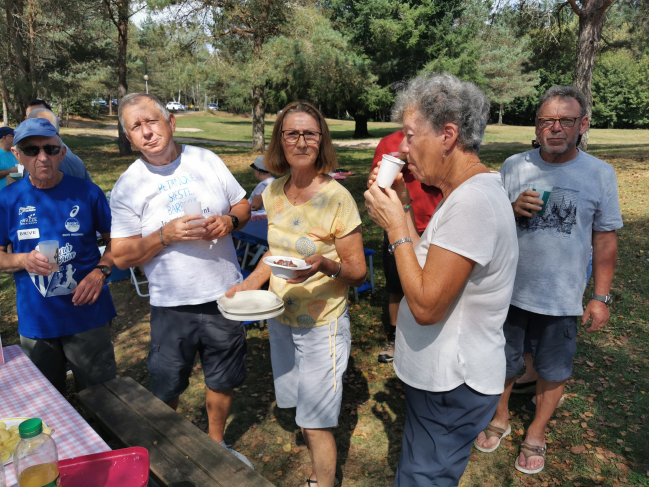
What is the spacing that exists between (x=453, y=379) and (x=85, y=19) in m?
17.5

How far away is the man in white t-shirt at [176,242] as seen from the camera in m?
2.44

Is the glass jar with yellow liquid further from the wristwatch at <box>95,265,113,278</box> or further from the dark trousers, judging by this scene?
the wristwatch at <box>95,265,113,278</box>

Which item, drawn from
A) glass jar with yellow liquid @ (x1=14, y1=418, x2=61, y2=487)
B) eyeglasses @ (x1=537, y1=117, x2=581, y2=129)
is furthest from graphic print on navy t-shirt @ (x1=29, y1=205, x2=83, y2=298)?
eyeglasses @ (x1=537, y1=117, x2=581, y2=129)

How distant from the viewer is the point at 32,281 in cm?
260

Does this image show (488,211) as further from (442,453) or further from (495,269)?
(442,453)

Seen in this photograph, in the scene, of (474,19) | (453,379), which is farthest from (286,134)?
(474,19)

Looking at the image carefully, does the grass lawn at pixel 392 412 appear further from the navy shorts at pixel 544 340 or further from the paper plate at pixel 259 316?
the paper plate at pixel 259 316

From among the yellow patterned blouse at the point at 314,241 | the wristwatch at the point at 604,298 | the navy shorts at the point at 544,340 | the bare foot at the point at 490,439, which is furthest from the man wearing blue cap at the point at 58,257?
the wristwatch at the point at 604,298

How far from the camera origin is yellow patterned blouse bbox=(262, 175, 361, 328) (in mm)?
2275

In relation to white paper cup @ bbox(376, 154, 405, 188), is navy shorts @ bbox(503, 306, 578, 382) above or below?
below

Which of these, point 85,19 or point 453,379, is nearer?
point 453,379

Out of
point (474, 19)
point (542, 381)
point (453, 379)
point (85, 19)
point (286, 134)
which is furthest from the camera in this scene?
point (474, 19)

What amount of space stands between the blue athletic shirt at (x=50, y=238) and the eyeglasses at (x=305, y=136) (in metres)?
1.35

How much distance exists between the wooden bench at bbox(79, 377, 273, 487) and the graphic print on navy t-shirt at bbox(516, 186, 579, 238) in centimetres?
202
